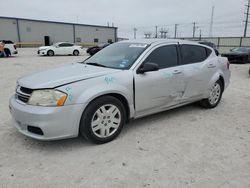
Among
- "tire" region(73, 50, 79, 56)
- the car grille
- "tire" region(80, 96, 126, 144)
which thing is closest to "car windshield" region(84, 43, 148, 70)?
"tire" region(80, 96, 126, 144)

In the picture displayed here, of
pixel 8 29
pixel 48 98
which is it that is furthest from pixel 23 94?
pixel 8 29

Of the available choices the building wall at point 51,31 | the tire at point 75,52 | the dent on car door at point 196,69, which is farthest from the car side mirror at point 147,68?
the building wall at point 51,31

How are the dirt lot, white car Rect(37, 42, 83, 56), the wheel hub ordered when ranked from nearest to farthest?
the dirt lot → the wheel hub → white car Rect(37, 42, 83, 56)

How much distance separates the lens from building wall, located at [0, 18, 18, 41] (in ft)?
117

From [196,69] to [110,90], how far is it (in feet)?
6.80

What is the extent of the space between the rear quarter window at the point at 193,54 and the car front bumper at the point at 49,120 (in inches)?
94.2

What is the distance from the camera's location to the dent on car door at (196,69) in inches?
160

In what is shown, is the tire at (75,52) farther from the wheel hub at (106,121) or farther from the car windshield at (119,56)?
the wheel hub at (106,121)

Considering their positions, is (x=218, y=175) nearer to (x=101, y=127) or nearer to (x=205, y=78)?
(x=101, y=127)

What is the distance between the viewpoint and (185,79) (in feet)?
13.0

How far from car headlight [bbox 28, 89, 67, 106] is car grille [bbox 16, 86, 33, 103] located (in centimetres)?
12

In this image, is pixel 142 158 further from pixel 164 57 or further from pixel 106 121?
pixel 164 57

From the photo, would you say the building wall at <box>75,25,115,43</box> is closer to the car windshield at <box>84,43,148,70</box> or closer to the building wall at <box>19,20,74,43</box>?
the building wall at <box>19,20,74,43</box>

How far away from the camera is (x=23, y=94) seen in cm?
290
